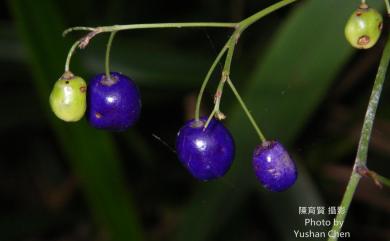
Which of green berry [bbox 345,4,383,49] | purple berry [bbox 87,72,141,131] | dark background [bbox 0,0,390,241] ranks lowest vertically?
dark background [bbox 0,0,390,241]

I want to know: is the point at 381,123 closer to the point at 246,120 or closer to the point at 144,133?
the point at 246,120

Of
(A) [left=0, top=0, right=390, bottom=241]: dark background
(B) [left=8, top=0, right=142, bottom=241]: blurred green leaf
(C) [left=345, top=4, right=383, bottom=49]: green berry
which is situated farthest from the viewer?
(A) [left=0, top=0, right=390, bottom=241]: dark background

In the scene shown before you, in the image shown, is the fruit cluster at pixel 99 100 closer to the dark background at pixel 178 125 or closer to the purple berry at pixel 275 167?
the purple berry at pixel 275 167

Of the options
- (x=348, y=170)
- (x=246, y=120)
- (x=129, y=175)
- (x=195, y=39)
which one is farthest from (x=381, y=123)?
(x=129, y=175)

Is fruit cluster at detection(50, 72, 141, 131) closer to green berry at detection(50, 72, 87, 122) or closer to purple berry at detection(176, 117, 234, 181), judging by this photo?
green berry at detection(50, 72, 87, 122)

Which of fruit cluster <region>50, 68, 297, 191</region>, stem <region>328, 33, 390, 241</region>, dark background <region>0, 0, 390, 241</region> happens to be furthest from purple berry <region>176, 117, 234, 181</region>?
dark background <region>0, 0, 390, 241</region>

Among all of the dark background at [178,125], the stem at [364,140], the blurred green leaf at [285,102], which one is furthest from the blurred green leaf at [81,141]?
the stem at [364,140]
